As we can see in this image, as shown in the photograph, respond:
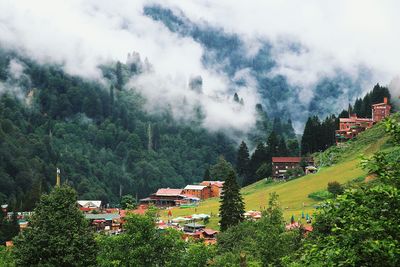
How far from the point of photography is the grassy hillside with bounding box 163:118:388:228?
284 ft

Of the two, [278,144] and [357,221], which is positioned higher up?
[278,144]

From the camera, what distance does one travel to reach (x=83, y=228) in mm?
38562

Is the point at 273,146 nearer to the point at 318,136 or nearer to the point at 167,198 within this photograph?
the point at 318,136

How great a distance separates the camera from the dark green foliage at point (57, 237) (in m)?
36.5

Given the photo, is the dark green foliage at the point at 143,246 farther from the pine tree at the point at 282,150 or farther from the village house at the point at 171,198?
the pine tree at the point at 282,150

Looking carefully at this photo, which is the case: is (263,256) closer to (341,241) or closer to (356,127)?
(341,241)

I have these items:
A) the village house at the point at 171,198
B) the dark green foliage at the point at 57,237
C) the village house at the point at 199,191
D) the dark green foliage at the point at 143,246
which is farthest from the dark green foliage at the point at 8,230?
the village house at the point at 199,191

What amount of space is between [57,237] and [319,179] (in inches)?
2665

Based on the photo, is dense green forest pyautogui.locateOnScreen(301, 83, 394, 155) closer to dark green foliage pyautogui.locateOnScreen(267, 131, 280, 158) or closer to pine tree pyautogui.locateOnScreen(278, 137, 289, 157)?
pine tree pyautogui.locateOnScreen(278, 137, 289, 157)

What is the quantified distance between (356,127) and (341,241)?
11359cm

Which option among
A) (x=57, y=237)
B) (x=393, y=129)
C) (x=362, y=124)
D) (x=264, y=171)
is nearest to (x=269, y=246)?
(x=57, y=237)

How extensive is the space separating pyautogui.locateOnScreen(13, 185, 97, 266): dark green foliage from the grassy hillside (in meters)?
42.7

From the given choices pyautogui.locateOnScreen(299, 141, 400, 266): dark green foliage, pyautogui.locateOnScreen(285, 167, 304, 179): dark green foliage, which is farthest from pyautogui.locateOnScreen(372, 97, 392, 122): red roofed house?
pyautogui.locateOnScreen(299, 141, 400, 266): dark green foliage

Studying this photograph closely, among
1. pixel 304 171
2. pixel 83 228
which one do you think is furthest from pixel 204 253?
pixel 304 171
